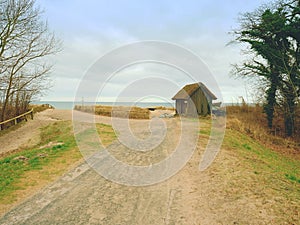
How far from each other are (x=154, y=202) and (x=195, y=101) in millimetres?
22244


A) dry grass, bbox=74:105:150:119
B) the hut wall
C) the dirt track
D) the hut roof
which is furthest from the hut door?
the dirt track

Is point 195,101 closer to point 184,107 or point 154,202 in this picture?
point 184,107

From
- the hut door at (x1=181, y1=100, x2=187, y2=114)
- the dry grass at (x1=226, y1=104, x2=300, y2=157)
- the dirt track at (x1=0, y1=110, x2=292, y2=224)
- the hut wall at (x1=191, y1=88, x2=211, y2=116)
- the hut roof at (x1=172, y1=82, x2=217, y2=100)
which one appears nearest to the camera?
the dirt track at (x1=0, y1=110, x2=292, y2=224)

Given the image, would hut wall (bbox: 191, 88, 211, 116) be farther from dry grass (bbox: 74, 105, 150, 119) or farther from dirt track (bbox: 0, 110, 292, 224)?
dirt track (bbox: 0, 110, 292, 224)

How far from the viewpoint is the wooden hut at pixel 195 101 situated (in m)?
26.7

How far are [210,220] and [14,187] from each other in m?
5.15

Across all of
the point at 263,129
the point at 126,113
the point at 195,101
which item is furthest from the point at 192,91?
the point at 263,129

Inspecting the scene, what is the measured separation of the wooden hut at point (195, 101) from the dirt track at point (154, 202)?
19674 mm

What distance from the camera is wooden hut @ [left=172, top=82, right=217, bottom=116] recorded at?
26703 millimetres

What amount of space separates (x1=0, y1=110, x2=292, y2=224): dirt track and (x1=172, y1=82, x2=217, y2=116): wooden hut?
19.7 m

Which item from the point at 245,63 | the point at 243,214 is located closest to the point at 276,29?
the point at 245,63

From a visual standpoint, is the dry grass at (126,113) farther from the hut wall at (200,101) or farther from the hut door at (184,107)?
the hut wall at (200,101)

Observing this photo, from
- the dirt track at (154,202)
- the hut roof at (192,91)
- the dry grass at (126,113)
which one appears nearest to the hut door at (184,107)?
the hut roof at (192,91)

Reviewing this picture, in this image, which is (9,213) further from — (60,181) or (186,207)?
(186,207)
